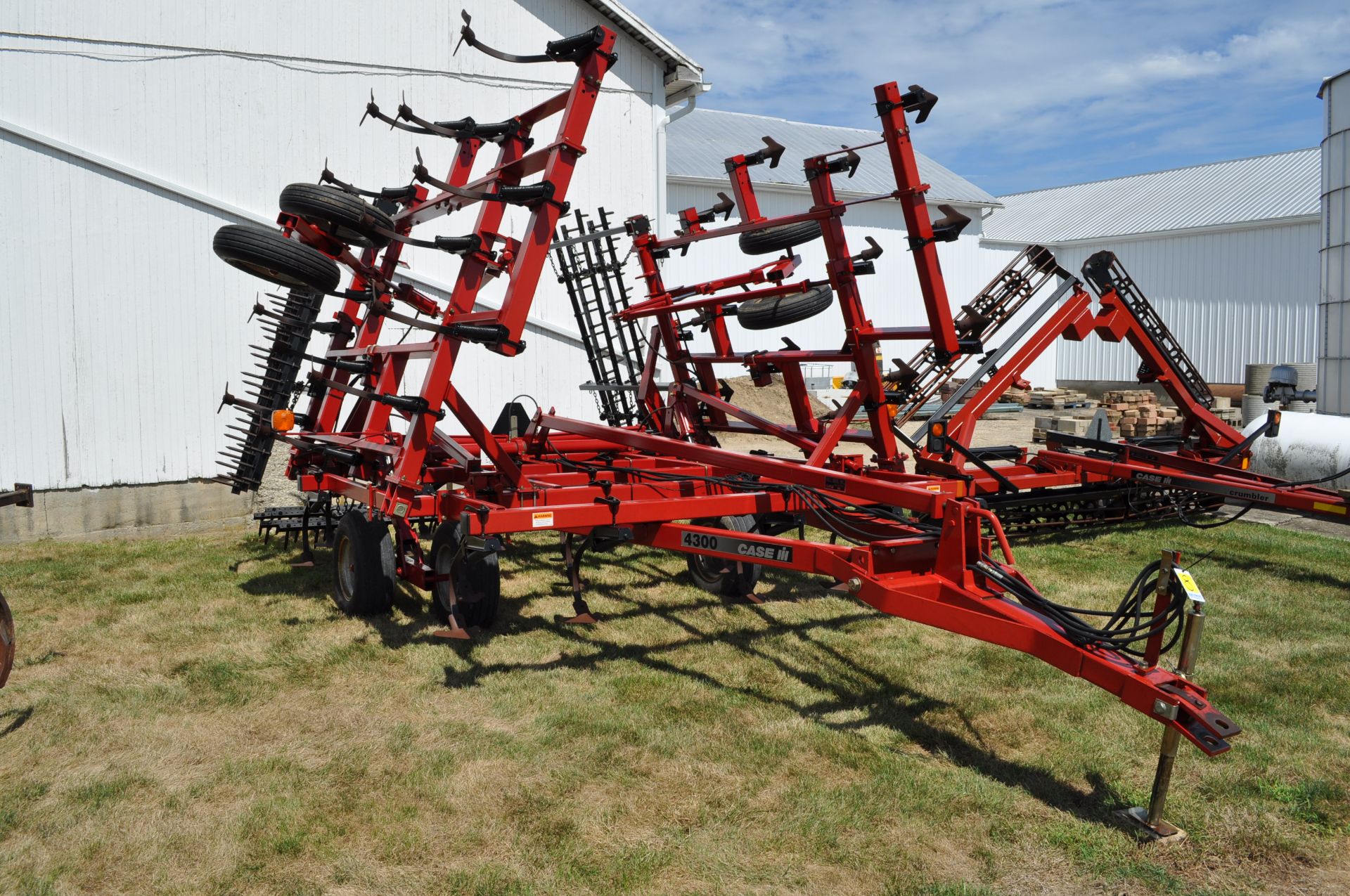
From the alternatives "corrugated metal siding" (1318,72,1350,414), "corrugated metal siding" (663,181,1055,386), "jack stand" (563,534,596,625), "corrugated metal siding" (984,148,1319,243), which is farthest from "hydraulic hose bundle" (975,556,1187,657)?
"corrugated metal siding" (984,148,1319,243)

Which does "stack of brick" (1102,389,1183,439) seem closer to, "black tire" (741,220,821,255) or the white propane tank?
the white propane tank

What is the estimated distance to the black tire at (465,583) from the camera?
5605 mm

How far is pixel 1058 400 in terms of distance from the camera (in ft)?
76.0

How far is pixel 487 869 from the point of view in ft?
10.5

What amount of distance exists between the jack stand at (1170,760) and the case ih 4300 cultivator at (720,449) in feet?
0.04

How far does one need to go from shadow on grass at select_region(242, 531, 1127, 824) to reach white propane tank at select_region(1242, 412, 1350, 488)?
521 centimetres

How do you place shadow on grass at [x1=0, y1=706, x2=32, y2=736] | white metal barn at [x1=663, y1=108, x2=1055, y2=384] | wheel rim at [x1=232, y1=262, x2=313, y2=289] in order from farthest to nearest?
white metal barn at [x1=663, y1=108, x2=1055, y2=384]
wheel rim at [x1=232, y1=262, x2=313, y2=289]
shadow on grass at [x1=0, y1=706, x2=32, y2=736]

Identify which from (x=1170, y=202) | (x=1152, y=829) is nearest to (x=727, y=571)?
(x=1152, y=829)

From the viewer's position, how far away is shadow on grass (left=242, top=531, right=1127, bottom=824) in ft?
12.9

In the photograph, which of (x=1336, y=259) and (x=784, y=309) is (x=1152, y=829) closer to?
(x=784, y=309)

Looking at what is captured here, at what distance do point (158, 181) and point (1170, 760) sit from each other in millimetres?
9250

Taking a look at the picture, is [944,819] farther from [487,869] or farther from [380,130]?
[380,130]

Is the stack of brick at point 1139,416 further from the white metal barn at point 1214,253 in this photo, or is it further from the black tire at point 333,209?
the black tire at point 333,209

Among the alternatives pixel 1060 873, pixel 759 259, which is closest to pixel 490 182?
pixel 1060 873
